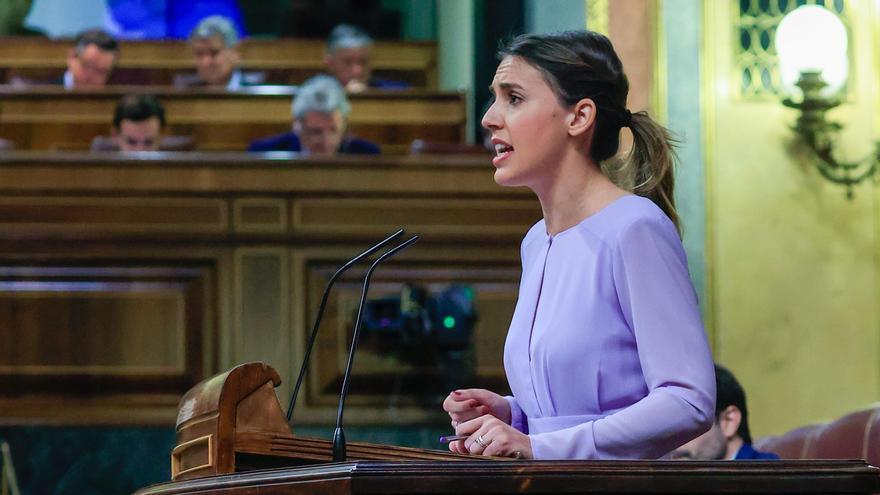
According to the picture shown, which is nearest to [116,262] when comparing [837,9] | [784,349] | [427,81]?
[784,349]

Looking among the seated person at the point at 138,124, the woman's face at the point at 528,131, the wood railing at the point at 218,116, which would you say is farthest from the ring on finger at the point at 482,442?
the wood railing at the point at 218,116

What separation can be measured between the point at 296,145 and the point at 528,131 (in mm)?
4361

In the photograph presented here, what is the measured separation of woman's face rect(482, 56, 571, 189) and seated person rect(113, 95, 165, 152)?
4318 millimetres

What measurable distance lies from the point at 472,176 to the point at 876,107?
1.71m

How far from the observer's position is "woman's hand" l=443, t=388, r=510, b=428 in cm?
185

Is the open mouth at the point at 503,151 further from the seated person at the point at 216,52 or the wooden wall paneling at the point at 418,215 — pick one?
the seated person at the point at 216,52

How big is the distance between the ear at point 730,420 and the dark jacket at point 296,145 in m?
2.72

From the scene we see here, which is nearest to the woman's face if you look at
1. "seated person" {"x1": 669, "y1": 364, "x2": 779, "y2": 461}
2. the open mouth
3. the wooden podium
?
the open mouth

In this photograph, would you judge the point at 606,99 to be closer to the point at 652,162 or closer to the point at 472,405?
the point at 652,162

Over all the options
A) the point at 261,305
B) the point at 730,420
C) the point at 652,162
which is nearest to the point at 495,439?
the point at 652,162

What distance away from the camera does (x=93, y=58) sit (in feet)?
25.1

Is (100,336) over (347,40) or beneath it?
beneath

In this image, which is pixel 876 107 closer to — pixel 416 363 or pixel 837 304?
pixel 837 304

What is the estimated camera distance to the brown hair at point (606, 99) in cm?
189
